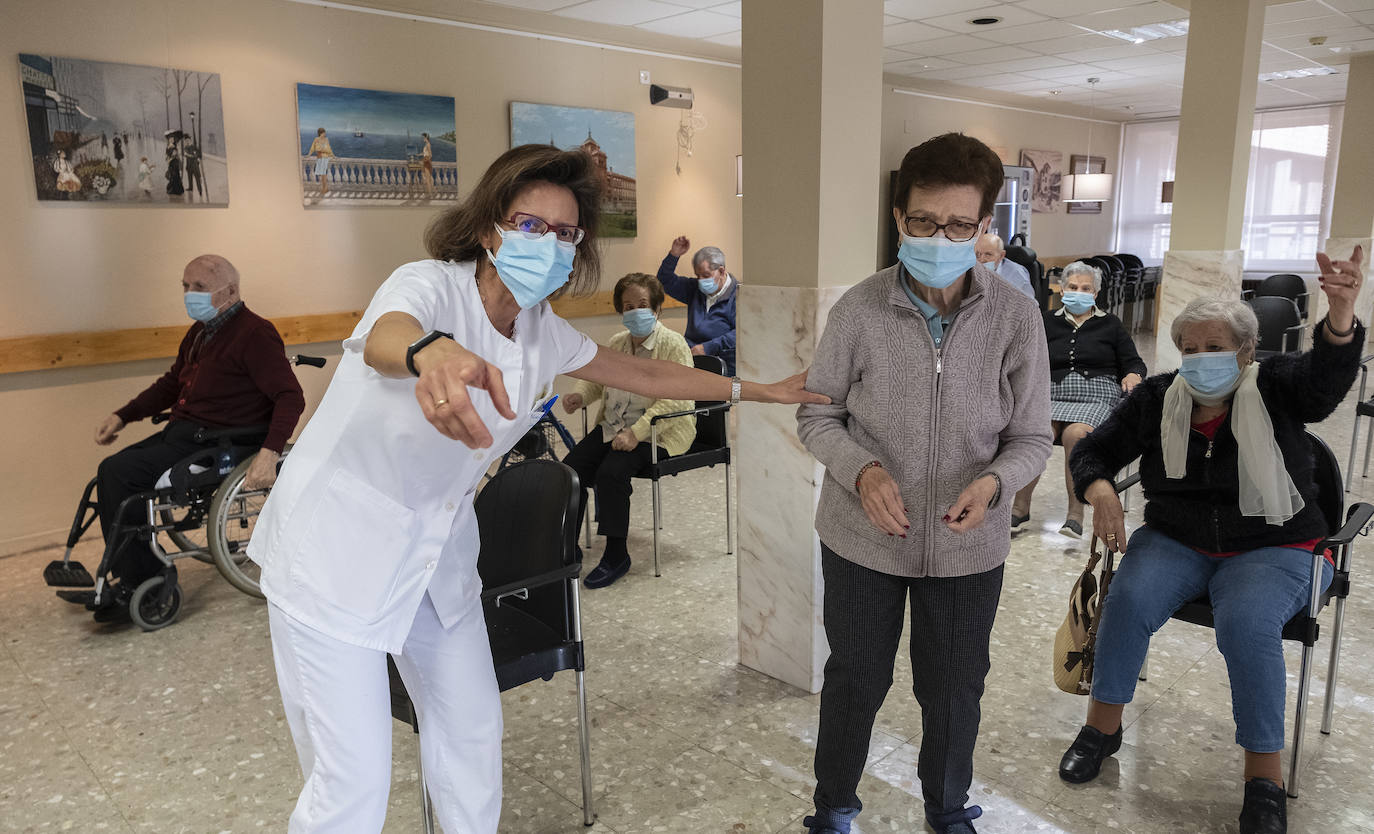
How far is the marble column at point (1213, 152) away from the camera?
553 centimetres

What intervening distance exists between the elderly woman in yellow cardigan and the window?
11.3 metres

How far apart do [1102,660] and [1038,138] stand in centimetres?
1085

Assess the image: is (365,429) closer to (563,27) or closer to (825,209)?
(825,209)

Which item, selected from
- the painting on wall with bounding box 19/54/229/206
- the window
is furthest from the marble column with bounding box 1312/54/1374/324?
the painting on wall with bounding box 19/54/229/206

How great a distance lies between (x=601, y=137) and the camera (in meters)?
6.65

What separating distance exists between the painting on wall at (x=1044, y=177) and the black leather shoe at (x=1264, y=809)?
10587 millimetres

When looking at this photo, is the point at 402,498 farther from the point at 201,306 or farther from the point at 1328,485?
the point at 201,306

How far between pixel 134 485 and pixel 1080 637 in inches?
133

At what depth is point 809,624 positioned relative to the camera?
2773mm

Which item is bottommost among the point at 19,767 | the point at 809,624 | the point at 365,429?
the point at 19,767

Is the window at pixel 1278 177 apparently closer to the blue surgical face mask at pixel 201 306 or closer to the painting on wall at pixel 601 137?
the painting on wall at pixel 601 137

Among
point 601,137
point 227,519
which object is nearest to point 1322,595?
point 227,519

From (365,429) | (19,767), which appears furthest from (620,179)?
(365,429)

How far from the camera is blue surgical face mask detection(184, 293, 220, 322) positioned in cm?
358
